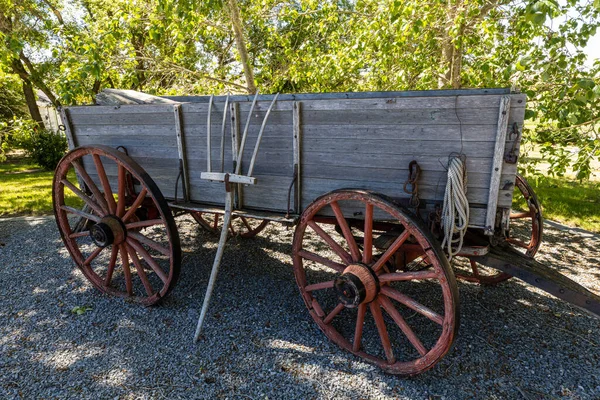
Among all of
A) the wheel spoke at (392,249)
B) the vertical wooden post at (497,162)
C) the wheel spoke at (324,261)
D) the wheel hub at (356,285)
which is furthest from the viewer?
the wheel spoke at (324,261)

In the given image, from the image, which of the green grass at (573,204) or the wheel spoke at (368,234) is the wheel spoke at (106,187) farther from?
the green grass at (573,204)

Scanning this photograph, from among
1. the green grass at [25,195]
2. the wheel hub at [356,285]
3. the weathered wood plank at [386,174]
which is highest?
the weathered wood plank at [386,174]

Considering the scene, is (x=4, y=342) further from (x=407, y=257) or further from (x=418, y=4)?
(x=418, y=4)

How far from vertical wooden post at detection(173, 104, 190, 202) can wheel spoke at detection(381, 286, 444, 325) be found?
158 centimetres

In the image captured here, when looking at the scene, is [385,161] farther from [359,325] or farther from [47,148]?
[47,148]

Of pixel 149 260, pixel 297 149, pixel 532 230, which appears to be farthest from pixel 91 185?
pixel 532 230

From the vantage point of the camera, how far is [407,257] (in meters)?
2.38

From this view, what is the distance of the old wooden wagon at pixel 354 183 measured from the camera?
76.3 inches

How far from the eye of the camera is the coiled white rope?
1919mm

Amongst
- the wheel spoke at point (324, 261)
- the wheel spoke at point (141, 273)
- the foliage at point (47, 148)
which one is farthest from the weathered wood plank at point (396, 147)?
the foliage at point (47, 148)

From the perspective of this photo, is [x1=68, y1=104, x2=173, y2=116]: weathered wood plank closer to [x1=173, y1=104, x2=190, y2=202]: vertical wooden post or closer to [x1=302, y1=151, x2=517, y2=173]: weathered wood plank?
[x1=173, y1=104, x2=190, y2=202]: vertical wooden post

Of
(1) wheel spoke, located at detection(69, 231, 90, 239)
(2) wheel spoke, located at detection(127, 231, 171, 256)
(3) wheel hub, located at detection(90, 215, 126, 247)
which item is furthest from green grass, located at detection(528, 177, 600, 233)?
(1) wheel spoke, located at detection(69, 231, 90, 239)

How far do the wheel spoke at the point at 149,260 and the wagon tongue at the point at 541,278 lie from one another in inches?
84.3

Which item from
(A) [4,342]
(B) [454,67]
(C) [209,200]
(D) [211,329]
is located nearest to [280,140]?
(C) [209,200]
